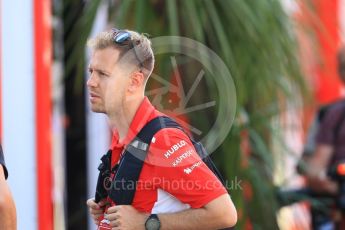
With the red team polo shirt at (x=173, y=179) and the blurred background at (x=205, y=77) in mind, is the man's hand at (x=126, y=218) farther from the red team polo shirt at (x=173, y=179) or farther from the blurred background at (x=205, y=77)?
the blurred background at (x=205, y=77)

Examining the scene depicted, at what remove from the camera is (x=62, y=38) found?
5074mm

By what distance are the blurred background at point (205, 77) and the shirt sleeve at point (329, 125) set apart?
115 mm

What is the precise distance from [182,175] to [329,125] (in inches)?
105

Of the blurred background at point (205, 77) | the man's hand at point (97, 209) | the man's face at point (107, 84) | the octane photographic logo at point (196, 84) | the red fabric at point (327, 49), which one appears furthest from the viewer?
the red fabric at point (327, 49)

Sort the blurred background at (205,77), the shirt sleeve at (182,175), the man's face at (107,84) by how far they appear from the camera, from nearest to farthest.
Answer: the shirt sleeve at (182,175) → the man's face at (107,84) → the blurred background at (205,77)

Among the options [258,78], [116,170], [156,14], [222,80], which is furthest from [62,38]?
[116,170]

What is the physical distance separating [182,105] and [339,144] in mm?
1499

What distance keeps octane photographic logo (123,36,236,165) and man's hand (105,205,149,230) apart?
1037mm

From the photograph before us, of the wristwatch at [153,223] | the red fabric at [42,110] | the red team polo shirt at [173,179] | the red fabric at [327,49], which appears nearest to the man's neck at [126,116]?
the red team polo shirt at [173,179]

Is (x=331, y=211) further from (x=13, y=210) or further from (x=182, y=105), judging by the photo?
(x=13, y=210)

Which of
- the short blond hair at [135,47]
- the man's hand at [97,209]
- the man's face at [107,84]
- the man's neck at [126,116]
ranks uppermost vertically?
the short blond hair at [135,47]

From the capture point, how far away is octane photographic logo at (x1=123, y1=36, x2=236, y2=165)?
3.84 meters

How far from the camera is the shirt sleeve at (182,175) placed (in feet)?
8.75

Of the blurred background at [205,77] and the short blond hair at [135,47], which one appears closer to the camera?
the short blond hair at [135,47]
